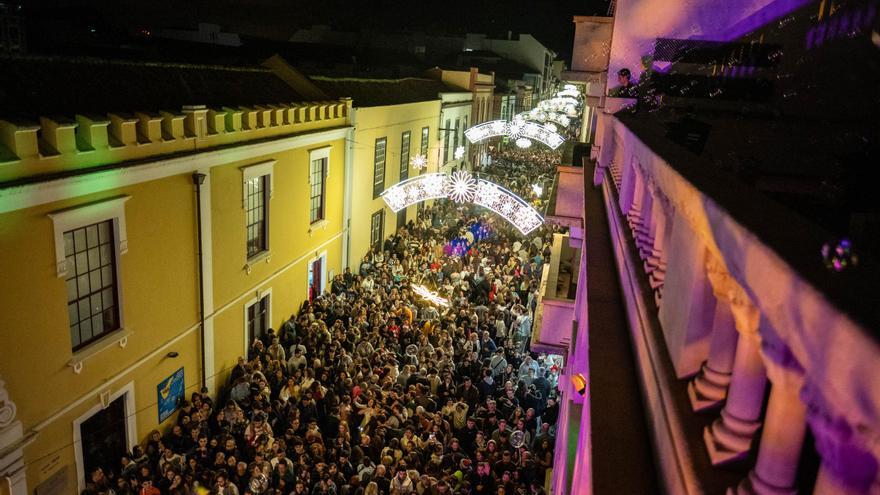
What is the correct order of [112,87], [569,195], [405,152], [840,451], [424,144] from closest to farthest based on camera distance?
[840,451] → [112,87] → [569,195] → [405,152] → [424,144]

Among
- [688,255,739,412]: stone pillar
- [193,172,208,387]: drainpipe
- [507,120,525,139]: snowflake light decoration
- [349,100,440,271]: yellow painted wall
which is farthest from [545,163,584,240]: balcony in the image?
[688,255,739,412]: stone pillar

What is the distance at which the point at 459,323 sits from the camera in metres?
15.8

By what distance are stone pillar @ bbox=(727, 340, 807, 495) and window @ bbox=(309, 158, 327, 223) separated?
54.2 feet

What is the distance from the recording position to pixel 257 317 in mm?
15141

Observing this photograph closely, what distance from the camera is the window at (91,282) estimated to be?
9.37 m

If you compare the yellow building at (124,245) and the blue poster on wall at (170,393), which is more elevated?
the yellow building at (124,245)

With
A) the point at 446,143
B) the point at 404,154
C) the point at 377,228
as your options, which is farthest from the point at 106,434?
the point at 446,143

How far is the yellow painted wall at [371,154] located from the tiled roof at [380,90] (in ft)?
1.36

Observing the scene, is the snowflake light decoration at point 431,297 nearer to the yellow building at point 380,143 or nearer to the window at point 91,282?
the yellow building at point 380,143

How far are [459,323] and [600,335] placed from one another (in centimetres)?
1134

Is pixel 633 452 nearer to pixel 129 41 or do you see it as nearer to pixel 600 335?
pixel 600 335

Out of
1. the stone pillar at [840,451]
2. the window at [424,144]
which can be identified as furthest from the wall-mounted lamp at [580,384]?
the window at [424,144]

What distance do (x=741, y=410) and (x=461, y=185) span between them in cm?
1476

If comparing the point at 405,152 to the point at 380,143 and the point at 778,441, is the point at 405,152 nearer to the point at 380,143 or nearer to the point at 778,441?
the point at 380,143
